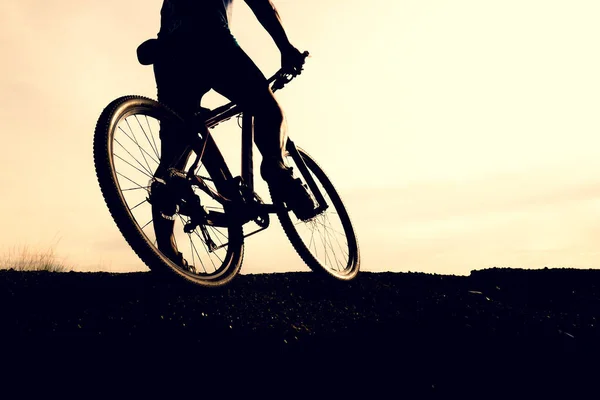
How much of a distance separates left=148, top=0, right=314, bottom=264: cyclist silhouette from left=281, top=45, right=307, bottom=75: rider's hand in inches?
6.1

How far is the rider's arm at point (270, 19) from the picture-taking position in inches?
124

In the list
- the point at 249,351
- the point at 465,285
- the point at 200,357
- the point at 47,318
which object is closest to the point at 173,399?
the point at 200,357

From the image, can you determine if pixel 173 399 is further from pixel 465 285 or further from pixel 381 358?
pixel 465 285

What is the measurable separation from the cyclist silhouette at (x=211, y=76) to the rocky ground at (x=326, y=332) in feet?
→ 1.68

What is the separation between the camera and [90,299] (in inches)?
109

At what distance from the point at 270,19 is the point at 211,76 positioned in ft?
2.00

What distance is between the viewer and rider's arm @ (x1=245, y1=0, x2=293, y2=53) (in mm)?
3143

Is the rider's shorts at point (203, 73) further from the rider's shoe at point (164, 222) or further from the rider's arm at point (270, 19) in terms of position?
the rider's shoe at point (164, 222)

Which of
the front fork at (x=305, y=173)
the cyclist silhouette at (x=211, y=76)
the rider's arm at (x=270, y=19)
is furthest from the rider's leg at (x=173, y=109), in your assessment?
the front fork at (x=305, y=173)

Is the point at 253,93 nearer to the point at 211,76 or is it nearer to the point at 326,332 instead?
the point at 211,76

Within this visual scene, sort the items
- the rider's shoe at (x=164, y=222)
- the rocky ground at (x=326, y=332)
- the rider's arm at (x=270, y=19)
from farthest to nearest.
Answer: the rider's arm at (x=270, y=19)
the rider's shoe at (x=164, y=222)
the rocky ground at (x=326, y=332)

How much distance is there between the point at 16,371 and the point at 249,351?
3.04ft

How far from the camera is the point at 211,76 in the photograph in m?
2.93

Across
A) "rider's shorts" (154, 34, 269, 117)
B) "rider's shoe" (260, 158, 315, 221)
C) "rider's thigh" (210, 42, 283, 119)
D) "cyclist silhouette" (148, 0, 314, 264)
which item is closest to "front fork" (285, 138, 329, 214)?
"rider's shoe" (260, 158, 315, 221)
